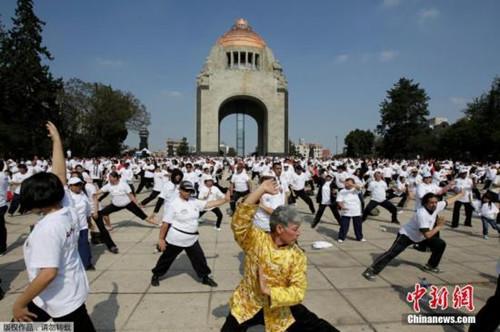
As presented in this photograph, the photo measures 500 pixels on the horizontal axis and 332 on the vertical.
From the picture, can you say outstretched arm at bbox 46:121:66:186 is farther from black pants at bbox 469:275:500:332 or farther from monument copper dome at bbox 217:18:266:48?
monument copper dome at bbox 217:18:266:48

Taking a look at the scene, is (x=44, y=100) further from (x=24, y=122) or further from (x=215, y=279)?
(x=215, y=279)

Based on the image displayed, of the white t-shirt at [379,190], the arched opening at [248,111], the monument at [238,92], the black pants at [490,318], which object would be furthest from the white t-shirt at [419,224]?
the arched opening at [248,111]

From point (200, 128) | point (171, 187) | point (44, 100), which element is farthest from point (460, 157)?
point (44, 100)

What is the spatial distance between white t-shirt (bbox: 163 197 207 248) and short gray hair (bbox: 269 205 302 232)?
97.7 inches

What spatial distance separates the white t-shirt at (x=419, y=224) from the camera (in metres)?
4.89

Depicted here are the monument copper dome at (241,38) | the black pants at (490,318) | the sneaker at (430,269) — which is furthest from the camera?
the monument copper dome at (241,38)

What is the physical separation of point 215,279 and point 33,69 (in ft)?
141

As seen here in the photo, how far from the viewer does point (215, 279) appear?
512cm

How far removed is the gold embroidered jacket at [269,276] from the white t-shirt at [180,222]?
2.13 m

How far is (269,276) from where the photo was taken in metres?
2.35

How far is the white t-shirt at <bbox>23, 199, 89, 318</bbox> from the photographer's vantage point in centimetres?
194

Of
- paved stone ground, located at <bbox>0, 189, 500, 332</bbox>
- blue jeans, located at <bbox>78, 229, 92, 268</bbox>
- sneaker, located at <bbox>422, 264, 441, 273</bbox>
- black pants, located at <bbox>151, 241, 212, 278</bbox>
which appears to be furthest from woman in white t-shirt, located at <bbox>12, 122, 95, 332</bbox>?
sneaker, located at <bbox>422, 264, 441, 273</bbox>

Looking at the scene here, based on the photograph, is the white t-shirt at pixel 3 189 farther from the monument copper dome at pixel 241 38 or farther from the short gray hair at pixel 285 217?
the monument copper dome at pixel 241 38

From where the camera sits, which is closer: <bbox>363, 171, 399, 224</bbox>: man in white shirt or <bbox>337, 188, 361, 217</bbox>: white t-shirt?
<bbox>337, 188, 361, 217</bbox>: white t-shirt
